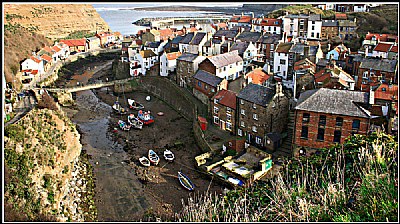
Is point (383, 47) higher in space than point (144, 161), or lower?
higher

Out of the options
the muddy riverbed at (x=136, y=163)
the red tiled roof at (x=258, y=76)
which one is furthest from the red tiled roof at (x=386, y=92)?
the muddy riverbed at (x=136, y=163)

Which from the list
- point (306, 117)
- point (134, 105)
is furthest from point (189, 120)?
point (306, 117)

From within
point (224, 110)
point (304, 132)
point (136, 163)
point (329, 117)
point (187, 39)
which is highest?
point (187, 39)

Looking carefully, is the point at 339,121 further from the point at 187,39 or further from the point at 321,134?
the point at 187,39

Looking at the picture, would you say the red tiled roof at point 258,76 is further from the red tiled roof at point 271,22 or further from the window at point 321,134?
the red tiled roof at point 271,22

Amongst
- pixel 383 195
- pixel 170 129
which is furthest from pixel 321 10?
pixel 383 195

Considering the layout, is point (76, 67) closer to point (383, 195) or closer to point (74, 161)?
point (74, 161)

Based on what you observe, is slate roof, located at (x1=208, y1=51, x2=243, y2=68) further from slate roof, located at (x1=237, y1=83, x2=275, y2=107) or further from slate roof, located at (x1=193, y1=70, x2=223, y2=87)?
slate roof, located at (x1=237, y1=83, x2=275, y2=107)
